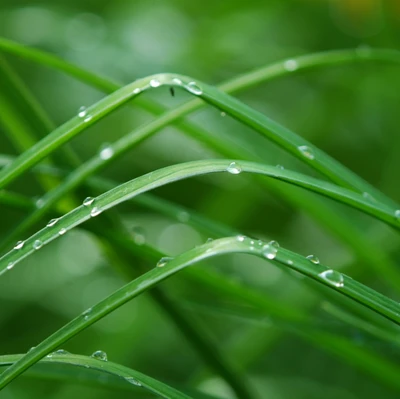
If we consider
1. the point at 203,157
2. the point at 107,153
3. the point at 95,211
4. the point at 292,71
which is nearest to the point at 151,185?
the point at 95,211

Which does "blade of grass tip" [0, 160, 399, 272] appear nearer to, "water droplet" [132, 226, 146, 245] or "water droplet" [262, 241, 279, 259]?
"water droplet" [262, 241, 279, 259]

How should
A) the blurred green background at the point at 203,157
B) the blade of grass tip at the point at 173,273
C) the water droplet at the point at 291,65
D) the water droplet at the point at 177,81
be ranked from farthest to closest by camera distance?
the blurred green background at the point at 203,157
the water droplet at the point at 291,65
the water droplet at the point at 177,81
the blade of grass tip at the point at 173,273

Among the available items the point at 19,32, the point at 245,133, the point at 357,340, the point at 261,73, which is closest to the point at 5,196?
the point at 261,73

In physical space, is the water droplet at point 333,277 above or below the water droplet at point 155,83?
below

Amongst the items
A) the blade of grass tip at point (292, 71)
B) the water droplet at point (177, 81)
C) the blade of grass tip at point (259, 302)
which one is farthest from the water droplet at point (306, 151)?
the blade of grass tip at point (259, 302)

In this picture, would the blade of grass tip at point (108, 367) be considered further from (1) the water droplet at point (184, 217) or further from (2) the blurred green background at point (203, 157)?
(2) the blurred green background at point (203, 157)

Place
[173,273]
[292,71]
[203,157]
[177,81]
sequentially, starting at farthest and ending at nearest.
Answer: [203,157] < [292,71] < [177,81] < [173,273]

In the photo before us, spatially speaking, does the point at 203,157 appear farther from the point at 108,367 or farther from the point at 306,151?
the point at 108,367
